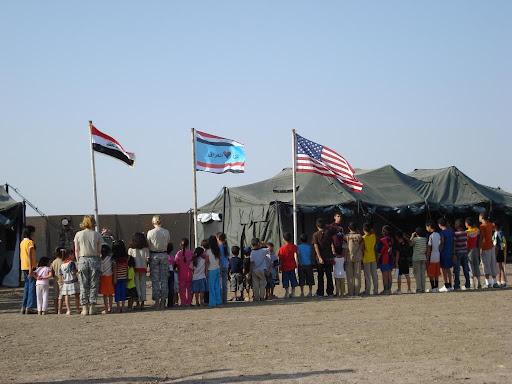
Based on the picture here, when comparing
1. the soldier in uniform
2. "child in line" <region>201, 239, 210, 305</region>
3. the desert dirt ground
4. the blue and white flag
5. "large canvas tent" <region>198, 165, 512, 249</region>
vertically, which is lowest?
the desert dirt ground

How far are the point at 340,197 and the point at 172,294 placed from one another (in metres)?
12.2

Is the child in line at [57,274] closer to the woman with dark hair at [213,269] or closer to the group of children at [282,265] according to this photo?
the group of children at [282,265]

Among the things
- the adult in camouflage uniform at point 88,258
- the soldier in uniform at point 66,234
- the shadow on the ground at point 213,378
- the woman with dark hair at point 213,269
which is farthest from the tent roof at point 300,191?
the shadow on the ground at point 213,378

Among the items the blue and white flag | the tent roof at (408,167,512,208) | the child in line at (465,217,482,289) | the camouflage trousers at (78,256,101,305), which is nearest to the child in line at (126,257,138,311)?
the camouflage trousers at (78,256,101,305)

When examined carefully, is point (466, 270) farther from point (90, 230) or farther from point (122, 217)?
point (122, 217)

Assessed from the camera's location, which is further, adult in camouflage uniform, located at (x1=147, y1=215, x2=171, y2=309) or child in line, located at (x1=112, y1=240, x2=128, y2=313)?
adult in camouflage uniform, located at (x1=147, y1=215, x2=171, y2=309)

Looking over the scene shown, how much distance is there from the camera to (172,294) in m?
14.3

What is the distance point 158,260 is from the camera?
1364 centimetres

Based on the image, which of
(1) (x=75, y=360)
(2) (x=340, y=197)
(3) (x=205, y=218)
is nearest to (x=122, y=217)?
(3) (x=205, y=218)

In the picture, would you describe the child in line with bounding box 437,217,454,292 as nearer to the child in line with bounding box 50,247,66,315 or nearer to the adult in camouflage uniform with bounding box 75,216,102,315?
the adult in camouflage uniform with bounding box 75,216,102,315

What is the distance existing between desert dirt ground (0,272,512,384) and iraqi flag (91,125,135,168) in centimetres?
573

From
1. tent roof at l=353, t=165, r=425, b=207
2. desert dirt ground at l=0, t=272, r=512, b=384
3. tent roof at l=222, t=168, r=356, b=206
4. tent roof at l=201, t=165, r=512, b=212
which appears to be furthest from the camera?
tent roof at l=353, t=165, r=425, b=207

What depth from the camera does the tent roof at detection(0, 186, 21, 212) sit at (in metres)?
21.4

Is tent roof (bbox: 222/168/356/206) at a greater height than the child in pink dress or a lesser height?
greater
